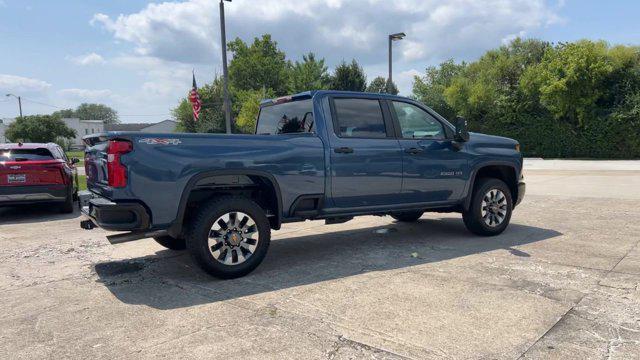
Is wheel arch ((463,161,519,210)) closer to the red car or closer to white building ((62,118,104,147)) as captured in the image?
the red car

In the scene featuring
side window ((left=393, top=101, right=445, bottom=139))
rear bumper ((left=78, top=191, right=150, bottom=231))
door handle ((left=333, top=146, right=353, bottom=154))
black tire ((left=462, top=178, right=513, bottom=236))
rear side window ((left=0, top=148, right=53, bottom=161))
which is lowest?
black tire ((left=462, top=178, right=513, bottom=236))

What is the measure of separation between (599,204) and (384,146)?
20.2ft

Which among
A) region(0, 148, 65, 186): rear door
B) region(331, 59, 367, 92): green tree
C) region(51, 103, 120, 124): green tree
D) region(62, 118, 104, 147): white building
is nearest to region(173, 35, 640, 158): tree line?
region(331, 59, 367, 92): green tree

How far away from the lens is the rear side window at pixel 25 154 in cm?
906

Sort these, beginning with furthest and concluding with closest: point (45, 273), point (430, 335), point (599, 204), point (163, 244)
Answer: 1. point (599, 204)
2. point (163, 244)
3. point (45, 273)
4. point (430, 335)

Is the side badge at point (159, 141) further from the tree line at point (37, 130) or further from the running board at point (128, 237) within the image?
the tree line at point (37, 130)

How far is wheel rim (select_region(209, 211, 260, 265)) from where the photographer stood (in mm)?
4840

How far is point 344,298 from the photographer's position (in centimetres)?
432

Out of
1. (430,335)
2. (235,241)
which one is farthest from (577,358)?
(235,241)

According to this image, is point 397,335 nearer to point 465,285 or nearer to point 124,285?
point 465,285

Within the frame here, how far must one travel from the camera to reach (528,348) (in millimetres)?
3301

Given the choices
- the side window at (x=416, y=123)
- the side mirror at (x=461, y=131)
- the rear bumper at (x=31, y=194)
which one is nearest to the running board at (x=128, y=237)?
the side window at (x=416, y=123)

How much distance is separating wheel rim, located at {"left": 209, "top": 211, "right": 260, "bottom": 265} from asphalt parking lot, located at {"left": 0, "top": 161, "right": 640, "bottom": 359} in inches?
10.5

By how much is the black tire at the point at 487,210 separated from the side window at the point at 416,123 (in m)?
0.97
